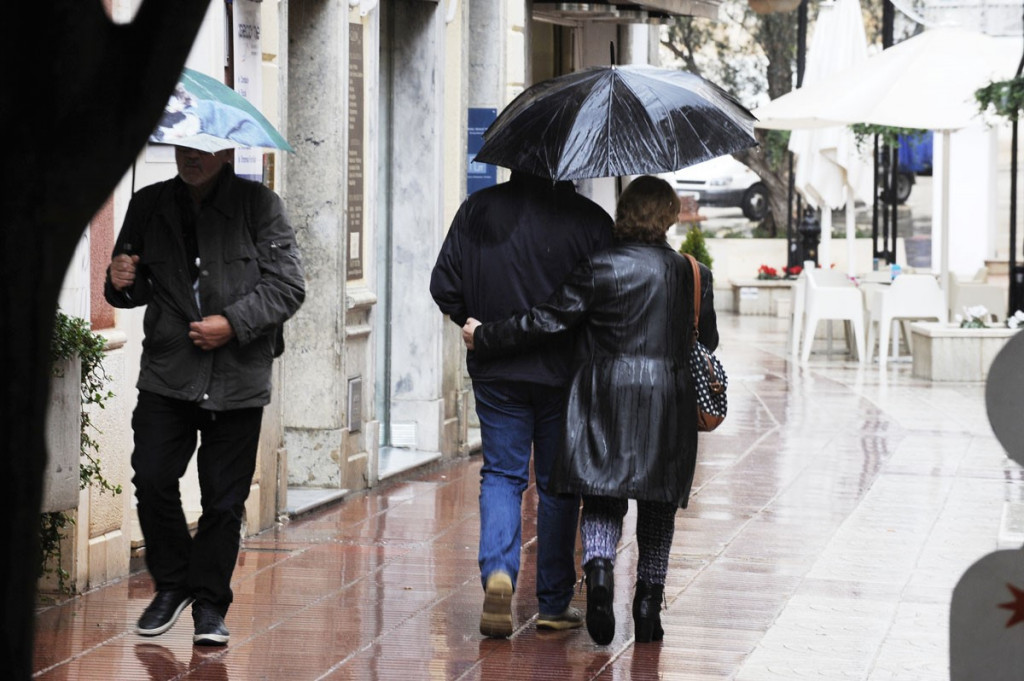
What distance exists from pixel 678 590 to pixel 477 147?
542 centimetres

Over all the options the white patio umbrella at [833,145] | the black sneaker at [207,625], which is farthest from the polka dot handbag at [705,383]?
the white patio umbrella at [833,145]

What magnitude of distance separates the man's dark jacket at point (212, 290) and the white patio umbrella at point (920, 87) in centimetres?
1267

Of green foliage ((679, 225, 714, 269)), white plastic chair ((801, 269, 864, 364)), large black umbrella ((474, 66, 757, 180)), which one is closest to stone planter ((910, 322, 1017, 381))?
white plastic chair ((801, 269, 864, 364))

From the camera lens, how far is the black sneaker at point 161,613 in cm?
635

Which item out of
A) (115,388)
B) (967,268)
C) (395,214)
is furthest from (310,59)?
(967,268)

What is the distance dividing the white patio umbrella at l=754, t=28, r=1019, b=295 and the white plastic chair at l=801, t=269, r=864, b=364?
1.91m

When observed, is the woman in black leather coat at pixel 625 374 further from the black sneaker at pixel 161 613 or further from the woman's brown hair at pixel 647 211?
the black sneaker at pixel 161 613

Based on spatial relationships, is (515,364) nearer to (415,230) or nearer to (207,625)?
(207,625)

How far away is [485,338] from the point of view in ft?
21.3

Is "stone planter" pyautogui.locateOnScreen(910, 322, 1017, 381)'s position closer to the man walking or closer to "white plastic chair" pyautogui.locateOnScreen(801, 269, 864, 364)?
"white plastic chair" pyautogui.locateOnScreen(801, 269, 864, 364)

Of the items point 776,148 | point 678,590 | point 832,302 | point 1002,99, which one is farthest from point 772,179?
point 678,590

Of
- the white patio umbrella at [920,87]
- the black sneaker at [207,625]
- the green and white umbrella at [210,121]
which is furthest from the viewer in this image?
the white patio umbrella at [920,87]

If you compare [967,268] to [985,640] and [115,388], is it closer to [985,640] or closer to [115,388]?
[115,388]

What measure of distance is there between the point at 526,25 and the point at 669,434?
8945mm
